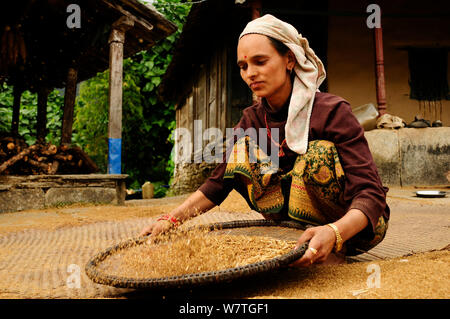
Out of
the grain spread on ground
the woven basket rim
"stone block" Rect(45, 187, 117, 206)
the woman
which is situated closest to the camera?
the woven basket rim

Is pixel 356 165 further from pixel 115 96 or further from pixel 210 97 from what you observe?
pixel 210 97

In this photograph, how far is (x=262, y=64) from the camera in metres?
1.59

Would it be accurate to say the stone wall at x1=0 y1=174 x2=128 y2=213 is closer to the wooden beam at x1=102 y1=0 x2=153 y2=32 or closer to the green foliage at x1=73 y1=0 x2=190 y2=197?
the wooden beam at x1=102 y1=0 x2=153 y2=32

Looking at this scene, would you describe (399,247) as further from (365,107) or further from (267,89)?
(365,107)

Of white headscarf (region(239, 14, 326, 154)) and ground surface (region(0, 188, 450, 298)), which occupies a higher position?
white headscarf (region(239, 14, 326, 154))

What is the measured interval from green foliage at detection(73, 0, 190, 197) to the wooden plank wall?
1286 mm

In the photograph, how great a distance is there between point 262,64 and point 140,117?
10631 mm

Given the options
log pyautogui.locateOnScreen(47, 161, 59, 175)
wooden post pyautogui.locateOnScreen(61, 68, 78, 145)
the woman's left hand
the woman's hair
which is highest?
wooden post pyautogui.locateOnScreen(61, 68, 78, 145)

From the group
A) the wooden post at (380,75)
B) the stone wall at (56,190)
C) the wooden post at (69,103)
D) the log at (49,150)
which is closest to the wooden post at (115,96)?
the stone wall at (56,190)

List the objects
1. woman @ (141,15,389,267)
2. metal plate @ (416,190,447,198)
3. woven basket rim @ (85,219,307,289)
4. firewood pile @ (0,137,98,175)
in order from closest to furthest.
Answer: woven basket rim @ (85,219,307,289) → woman @ (141,15,389,267) → metal plate @ (416,190,447,198) → firewood pile @ (0,137,98,175)

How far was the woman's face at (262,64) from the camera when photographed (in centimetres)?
158

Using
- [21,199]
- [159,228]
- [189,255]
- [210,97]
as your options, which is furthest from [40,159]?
[189,255]

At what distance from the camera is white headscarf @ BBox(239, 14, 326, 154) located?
1.60m

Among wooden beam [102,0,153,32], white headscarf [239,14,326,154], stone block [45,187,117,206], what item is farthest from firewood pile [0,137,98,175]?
white headscarf [239,14,326,154]
